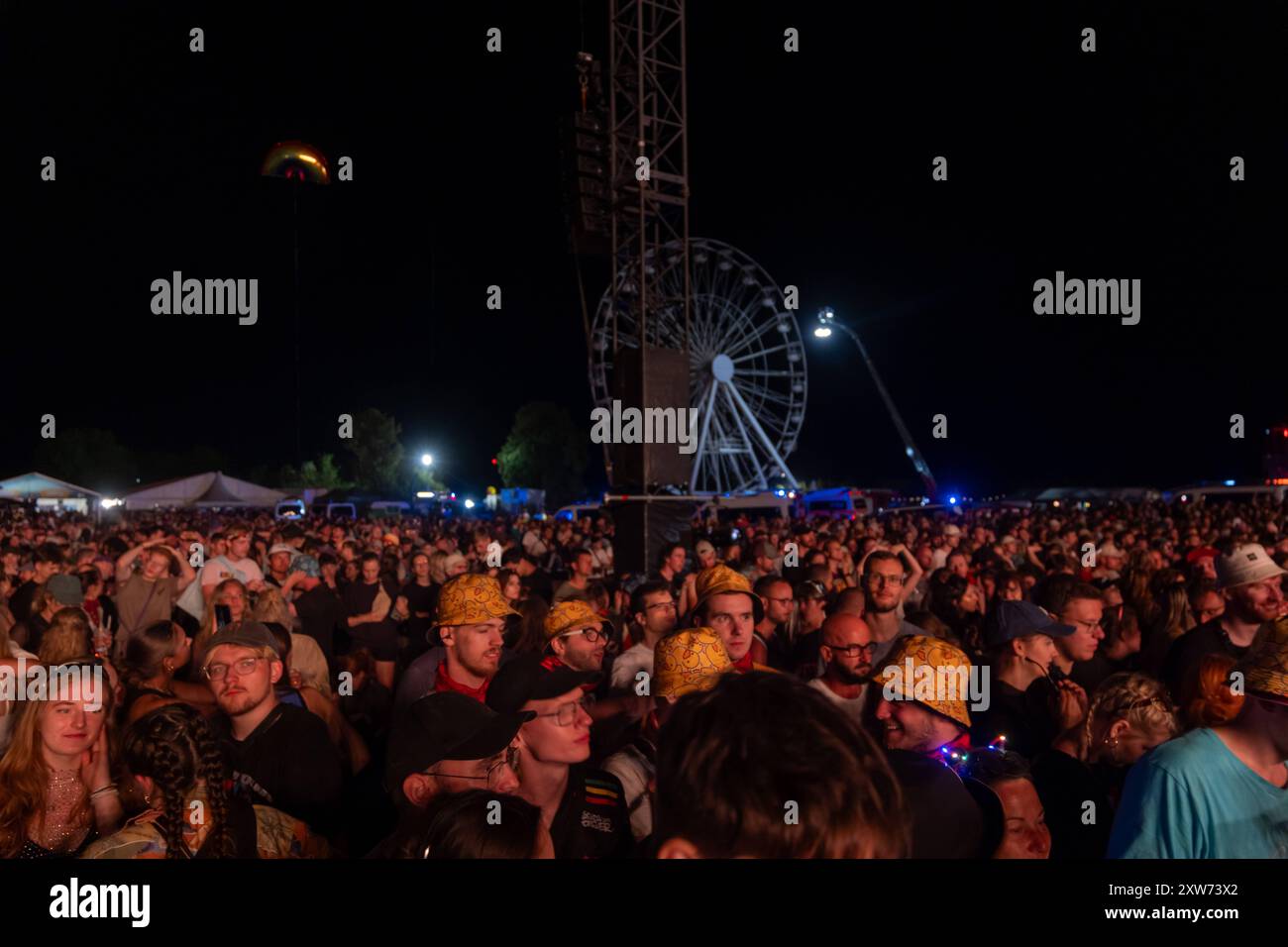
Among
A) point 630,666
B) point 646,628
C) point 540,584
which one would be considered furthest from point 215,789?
point 540,584

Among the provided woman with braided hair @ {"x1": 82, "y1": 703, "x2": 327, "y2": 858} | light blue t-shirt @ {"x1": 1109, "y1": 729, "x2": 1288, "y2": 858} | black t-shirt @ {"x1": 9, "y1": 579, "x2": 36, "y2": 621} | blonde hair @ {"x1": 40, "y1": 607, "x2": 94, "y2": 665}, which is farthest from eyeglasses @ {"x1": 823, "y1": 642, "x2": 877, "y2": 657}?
black t-shirt @ {"x1": 9, "y1": 579, "x2": 36, "y2": 621}

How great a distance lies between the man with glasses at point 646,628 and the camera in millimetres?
4797

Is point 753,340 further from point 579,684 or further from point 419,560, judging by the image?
point 579,684

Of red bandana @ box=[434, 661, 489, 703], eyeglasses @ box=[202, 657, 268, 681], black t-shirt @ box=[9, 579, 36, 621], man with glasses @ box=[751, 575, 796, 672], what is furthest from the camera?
black t-shirt @ box=[9, 579, 36, 621]

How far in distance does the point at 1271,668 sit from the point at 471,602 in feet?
10.7

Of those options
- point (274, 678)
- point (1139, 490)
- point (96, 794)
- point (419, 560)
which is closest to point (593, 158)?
point (419, 560)

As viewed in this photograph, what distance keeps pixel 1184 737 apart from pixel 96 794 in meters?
3.61

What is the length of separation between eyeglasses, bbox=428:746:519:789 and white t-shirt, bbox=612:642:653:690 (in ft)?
5.90

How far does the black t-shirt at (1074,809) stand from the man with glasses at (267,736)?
2.73 m

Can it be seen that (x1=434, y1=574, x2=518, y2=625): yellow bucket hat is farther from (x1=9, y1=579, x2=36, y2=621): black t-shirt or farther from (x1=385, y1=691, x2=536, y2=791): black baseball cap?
(x1=9, y1=579, x2=36, y2=621): black t-shirt

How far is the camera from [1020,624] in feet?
14.2

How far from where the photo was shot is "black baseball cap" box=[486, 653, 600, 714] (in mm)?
3076

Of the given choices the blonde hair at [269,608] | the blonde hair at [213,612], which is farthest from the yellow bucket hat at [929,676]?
the blonde hair at [213,612]

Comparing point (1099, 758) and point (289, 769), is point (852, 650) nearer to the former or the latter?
point (1099, 758)
